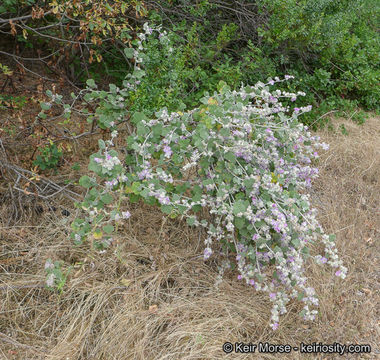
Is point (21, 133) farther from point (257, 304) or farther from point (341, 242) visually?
point (341, 242)

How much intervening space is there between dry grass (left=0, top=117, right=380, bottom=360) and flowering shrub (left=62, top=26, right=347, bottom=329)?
189 millimetres

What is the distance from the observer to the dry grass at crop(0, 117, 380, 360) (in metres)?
1.91

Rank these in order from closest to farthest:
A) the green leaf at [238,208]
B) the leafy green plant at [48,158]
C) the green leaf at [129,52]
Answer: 1. the green leaf at [238,208]
2. the green leaf at [129,52]
3. the leafy green plant at [48,158]

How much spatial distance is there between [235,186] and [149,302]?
0.77 m

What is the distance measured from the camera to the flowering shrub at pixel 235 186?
1.87m

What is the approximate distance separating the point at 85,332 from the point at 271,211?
108 centimetres

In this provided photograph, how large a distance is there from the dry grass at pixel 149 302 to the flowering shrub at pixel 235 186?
7.4 inches

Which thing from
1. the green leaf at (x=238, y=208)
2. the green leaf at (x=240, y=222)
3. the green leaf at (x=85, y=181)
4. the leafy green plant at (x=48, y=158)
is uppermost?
the green leaf at (x=238, y=208)

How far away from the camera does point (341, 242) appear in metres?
2.71

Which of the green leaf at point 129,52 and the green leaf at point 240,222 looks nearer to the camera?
the green leaf at point 240,222

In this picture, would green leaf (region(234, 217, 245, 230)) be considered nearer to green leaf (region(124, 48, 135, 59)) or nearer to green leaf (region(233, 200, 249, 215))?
green leaf (region(233, 200, 249, 215))

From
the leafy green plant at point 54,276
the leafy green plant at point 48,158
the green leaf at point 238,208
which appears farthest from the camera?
the leafy green plant at point 48,158

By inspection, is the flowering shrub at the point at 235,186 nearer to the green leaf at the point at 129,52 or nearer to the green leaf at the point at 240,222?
the green leaf at the point at 240,222

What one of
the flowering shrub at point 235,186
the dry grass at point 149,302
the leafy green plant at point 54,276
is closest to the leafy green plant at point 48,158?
the dry grass at point 149,302
